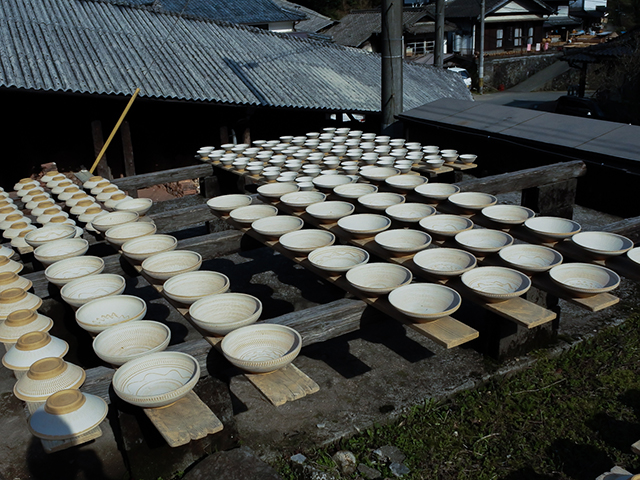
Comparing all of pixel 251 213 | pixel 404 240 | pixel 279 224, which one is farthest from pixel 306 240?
pixel 251 213

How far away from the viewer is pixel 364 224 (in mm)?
5238

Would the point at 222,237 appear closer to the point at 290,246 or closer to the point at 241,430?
the point at 290,246

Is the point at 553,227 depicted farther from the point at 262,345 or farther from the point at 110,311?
the point at 110,311

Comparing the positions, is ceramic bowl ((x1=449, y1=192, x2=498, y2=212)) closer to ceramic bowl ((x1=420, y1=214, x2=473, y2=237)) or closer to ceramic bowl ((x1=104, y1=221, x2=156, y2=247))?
ceramic bowl ((x1=420, y1=214, x2=473, y2=237))

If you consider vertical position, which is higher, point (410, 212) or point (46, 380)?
point (410, 212)

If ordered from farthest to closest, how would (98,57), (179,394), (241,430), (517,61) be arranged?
(517,61)
(98,57)
(241,430)
(179,394)

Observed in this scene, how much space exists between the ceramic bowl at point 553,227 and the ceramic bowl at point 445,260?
0.76 meters

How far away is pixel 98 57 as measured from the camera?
1204 cm

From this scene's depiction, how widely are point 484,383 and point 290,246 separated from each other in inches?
77.8

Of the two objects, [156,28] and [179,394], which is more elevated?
[156,28]

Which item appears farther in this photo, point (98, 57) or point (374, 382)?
point (98, 57)

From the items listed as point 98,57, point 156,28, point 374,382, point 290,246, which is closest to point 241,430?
point 374,382

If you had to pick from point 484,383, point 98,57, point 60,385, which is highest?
point 98,57

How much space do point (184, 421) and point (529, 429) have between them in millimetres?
2593
